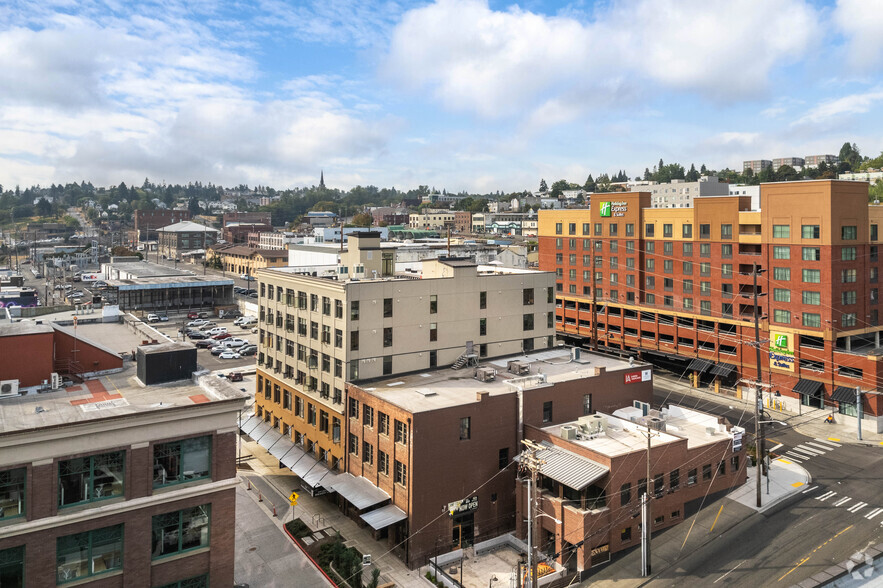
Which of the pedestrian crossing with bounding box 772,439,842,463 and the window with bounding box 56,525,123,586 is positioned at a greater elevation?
the window with bounding box 56,525,123,586

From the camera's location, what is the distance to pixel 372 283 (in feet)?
154

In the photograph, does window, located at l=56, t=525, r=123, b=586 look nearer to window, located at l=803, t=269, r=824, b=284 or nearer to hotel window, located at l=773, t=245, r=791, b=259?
window, located at l=803, t=269, r=824, b=284

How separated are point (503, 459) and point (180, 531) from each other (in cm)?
2301

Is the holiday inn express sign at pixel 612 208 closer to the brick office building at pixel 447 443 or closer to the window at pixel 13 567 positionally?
the brick office building at pixel 447 443

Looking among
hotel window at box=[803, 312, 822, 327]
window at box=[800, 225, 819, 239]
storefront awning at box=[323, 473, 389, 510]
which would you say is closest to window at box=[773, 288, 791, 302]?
hotel window at box=[803, 312, 822, 327]

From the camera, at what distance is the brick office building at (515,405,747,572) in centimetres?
3703

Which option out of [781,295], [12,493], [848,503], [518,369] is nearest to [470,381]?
[518,369]

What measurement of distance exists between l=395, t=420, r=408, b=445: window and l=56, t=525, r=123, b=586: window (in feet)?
59.6

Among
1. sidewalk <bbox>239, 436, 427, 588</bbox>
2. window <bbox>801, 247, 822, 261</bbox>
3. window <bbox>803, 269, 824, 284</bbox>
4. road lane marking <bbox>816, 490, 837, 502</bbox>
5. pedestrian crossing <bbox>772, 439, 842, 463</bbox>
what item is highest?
window <bbox>801, 247, 822, 261</bbox>

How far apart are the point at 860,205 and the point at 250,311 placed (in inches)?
4212

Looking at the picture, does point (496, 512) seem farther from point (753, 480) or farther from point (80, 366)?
point (80, 366)

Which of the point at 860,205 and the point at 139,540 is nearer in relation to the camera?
the point at 139,540

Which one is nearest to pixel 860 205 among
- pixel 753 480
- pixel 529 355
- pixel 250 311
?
pixel 753 480

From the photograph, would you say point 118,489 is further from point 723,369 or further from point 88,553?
point 723,369
